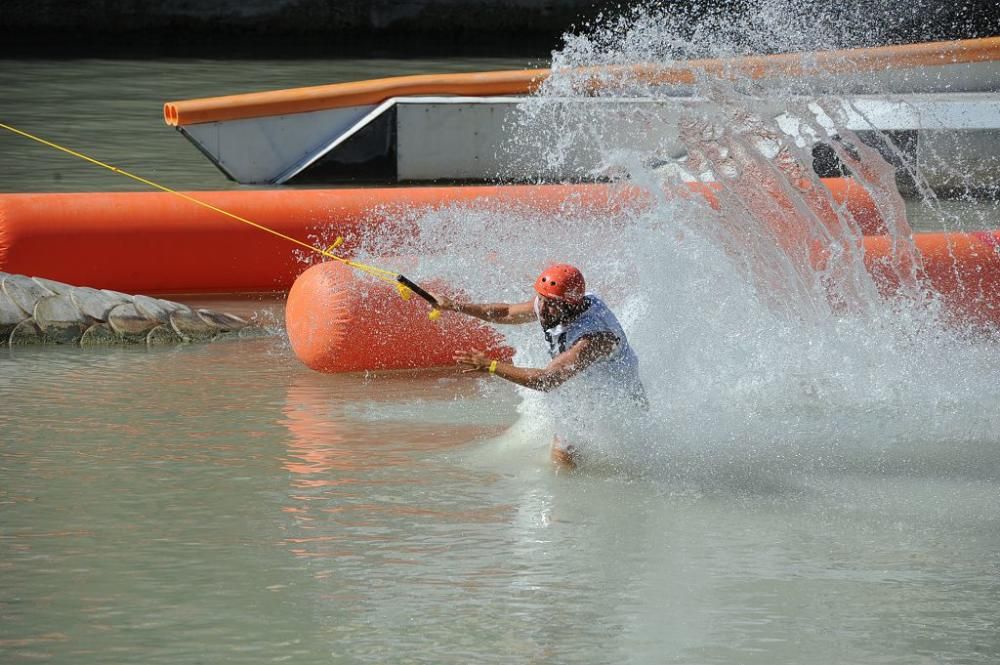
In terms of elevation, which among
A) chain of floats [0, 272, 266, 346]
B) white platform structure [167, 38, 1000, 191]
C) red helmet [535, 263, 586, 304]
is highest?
white platform structure [167, 38, 1000, 191]

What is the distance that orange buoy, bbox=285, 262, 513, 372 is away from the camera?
7.92 meters

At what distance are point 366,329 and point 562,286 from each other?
2159mm

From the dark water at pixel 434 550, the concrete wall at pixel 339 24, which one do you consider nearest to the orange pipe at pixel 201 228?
the dark water at pixel 434 550

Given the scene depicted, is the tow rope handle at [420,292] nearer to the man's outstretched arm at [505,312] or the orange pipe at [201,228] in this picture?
the man's outstretched arm at [505,312]

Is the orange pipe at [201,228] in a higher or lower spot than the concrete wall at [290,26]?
lower

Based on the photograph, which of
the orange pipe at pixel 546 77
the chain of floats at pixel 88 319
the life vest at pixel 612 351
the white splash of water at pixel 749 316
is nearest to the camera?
the life vest at pixel 612 351

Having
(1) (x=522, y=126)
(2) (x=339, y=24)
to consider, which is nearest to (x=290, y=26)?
(2) (x=339, y=24)

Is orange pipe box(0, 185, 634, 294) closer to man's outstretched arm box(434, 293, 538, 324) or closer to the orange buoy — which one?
the orange buoy

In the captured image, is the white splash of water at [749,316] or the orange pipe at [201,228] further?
the orange pipe at [201,228]

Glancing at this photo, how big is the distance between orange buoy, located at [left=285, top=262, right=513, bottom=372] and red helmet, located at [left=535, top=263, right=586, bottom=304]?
2.08 meters

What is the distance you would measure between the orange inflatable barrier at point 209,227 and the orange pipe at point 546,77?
284 cm

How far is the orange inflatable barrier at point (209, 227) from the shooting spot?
963 centimetres

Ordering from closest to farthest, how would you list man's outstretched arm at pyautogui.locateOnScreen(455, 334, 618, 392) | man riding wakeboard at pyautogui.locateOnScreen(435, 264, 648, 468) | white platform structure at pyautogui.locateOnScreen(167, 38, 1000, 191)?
man's outstretched arm at pyautogui.locateOnScreen(455, 334, 618, 392) < man riding wakeboard at pyautogui.locateOnScreen(435, 264, 648, 468) < white platform structure at pyautogui.locateOnScreen(167, 38, 1000, 191)

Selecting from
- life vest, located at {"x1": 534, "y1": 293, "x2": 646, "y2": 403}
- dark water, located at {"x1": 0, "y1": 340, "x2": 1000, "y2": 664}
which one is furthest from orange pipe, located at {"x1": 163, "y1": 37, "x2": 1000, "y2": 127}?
life vest, located at {"x1": 534, "y1": 293, "x2": 646, "y2": 403}
